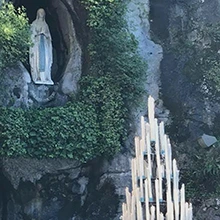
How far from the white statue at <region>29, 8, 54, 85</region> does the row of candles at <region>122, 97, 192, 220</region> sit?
287cm

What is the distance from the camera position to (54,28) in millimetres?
7781

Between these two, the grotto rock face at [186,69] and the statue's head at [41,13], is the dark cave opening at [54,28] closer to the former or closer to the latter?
the statue's head at [41,13]

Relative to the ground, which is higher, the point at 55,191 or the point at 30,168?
the point at 30,168

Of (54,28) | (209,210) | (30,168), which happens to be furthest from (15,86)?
(209,210)

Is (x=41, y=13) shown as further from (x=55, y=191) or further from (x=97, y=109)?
(x=55, y=191)

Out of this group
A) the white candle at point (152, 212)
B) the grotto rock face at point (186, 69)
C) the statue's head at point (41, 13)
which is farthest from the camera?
the statue's head at point (41, 13)

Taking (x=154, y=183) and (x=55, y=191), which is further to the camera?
(x=55, y=191)

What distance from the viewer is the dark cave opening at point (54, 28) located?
25.3 feet

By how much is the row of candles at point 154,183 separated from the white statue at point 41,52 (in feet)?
9.42

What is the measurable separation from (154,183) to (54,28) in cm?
390

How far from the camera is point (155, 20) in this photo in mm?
7988

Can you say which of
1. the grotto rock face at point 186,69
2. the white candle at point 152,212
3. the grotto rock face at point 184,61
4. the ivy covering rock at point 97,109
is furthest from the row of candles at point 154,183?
the grotto rock face at point 184,61

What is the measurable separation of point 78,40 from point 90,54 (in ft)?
1.45

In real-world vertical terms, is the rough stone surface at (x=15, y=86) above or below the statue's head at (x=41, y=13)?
below
